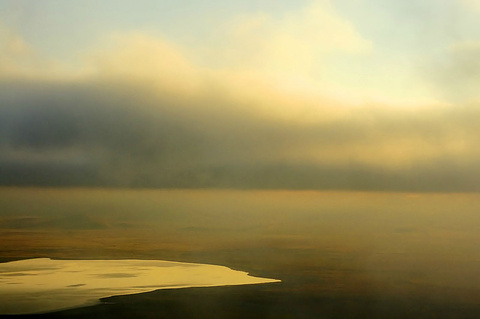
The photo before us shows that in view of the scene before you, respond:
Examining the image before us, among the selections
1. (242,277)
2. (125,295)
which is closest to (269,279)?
(242,277)

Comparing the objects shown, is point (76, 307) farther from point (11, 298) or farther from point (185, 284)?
point (185, 284)

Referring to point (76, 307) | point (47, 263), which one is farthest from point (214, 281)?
point (47, 263)

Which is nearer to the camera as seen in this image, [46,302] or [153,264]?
[46,302]

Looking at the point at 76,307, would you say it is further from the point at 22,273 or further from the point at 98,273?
the point at 22,273

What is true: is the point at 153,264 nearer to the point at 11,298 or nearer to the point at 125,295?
the point at 125,295

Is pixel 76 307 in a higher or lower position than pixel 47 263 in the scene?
lower

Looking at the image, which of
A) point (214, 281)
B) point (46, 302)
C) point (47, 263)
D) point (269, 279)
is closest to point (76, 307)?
point (46, 302)

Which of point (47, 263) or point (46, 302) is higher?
point (47, 263)

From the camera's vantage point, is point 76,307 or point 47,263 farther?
point 47,263
